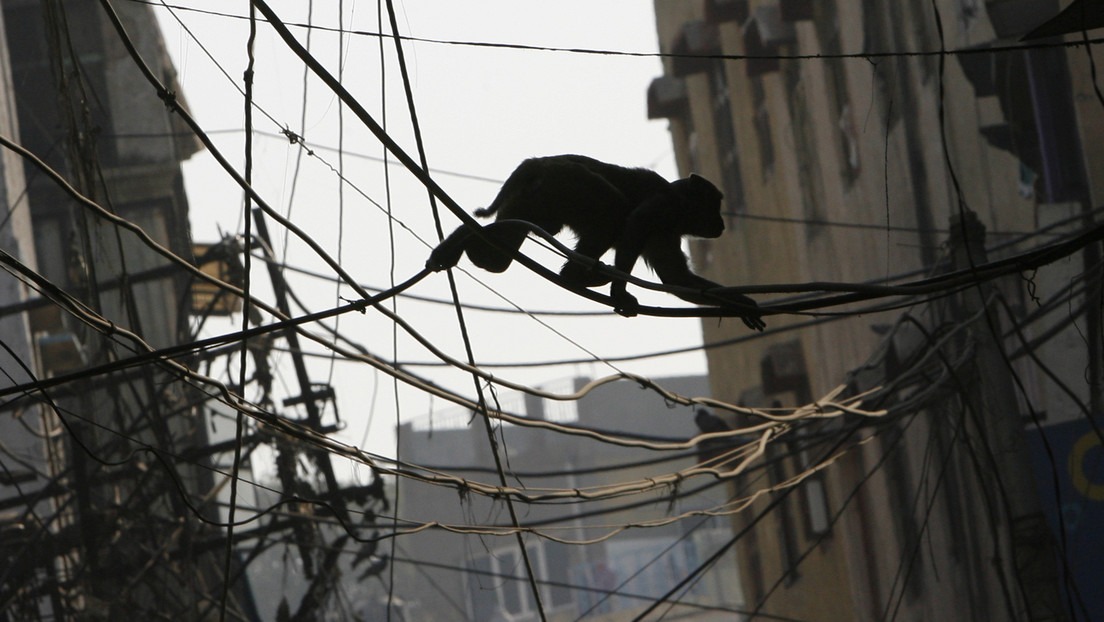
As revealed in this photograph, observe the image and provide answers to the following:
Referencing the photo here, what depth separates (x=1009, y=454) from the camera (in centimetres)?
624

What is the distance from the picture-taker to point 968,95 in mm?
10414

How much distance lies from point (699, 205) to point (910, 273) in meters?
4.64

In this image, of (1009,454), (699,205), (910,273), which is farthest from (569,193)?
(910,273)

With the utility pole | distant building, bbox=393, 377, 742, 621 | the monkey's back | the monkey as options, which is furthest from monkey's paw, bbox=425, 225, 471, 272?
distant building, bbox=393, 377, 742, 621

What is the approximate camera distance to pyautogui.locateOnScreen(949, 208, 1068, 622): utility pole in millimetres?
5934

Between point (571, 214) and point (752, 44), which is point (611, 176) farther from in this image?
point (752, 44)

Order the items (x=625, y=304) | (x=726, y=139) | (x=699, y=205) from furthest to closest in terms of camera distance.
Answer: (x=726, y=139), (x=699, y=205), (x=625, y=304)

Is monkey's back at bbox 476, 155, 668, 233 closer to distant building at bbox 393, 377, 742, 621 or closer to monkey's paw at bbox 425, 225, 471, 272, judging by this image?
monkey's paw at bbox 425, 225, 471, 272

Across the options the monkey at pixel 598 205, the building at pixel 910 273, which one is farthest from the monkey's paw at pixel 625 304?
the building at pixel 910 273

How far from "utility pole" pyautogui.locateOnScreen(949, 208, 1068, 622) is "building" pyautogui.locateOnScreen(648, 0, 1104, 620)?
10 mm

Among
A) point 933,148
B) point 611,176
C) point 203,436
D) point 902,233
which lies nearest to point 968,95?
point 933,148

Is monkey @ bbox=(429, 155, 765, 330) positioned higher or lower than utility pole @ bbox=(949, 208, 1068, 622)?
higher

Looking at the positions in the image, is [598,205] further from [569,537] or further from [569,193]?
[569,537]

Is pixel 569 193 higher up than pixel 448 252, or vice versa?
pixel 569 193
